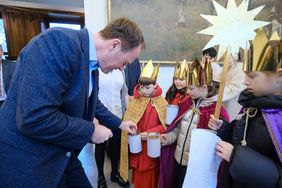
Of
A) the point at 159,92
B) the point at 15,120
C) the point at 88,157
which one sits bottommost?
the point at 88,157

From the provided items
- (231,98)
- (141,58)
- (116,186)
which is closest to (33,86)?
(116,186)

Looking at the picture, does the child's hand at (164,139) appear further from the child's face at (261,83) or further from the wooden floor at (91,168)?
the wooden floor at (91,168)

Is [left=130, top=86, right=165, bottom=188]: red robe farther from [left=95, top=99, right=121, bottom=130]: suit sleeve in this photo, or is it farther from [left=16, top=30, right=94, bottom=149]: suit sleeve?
[left=16, top=30, right=94, bottom=149]: suit sleeve

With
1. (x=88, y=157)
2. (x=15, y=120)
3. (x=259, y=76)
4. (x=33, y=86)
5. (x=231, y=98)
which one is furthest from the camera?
(x=88, y=157)

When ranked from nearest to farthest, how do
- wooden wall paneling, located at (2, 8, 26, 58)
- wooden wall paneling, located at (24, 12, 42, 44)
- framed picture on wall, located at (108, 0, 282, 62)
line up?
framed picture on wall, located at (108, 0, 282, 62), wooden wall paneling, located at (2, 8, 26, 58), wooden wall paneling, located at (24, 12, 42, 44)

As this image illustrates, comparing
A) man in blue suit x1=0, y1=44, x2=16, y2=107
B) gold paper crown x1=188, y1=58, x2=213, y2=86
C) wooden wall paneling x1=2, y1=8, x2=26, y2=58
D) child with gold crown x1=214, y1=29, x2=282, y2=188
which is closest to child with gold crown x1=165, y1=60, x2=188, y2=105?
gold paper crown x1=188, y1=58, x2=213, y2=86

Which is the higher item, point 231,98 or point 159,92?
point 159,92

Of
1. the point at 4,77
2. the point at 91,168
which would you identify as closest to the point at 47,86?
the point at 4,77

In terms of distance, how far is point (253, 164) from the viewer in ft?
2.78

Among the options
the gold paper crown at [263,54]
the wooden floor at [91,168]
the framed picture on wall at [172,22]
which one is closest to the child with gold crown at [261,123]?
the gold paper crown at [263,54]

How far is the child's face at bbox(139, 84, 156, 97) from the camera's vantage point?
1.75 metres

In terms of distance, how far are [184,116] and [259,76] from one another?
0.67 meters

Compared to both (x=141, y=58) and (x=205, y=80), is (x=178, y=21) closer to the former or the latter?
(x=141, y=58)

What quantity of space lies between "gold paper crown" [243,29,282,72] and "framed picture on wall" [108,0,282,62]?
1.83 meters
